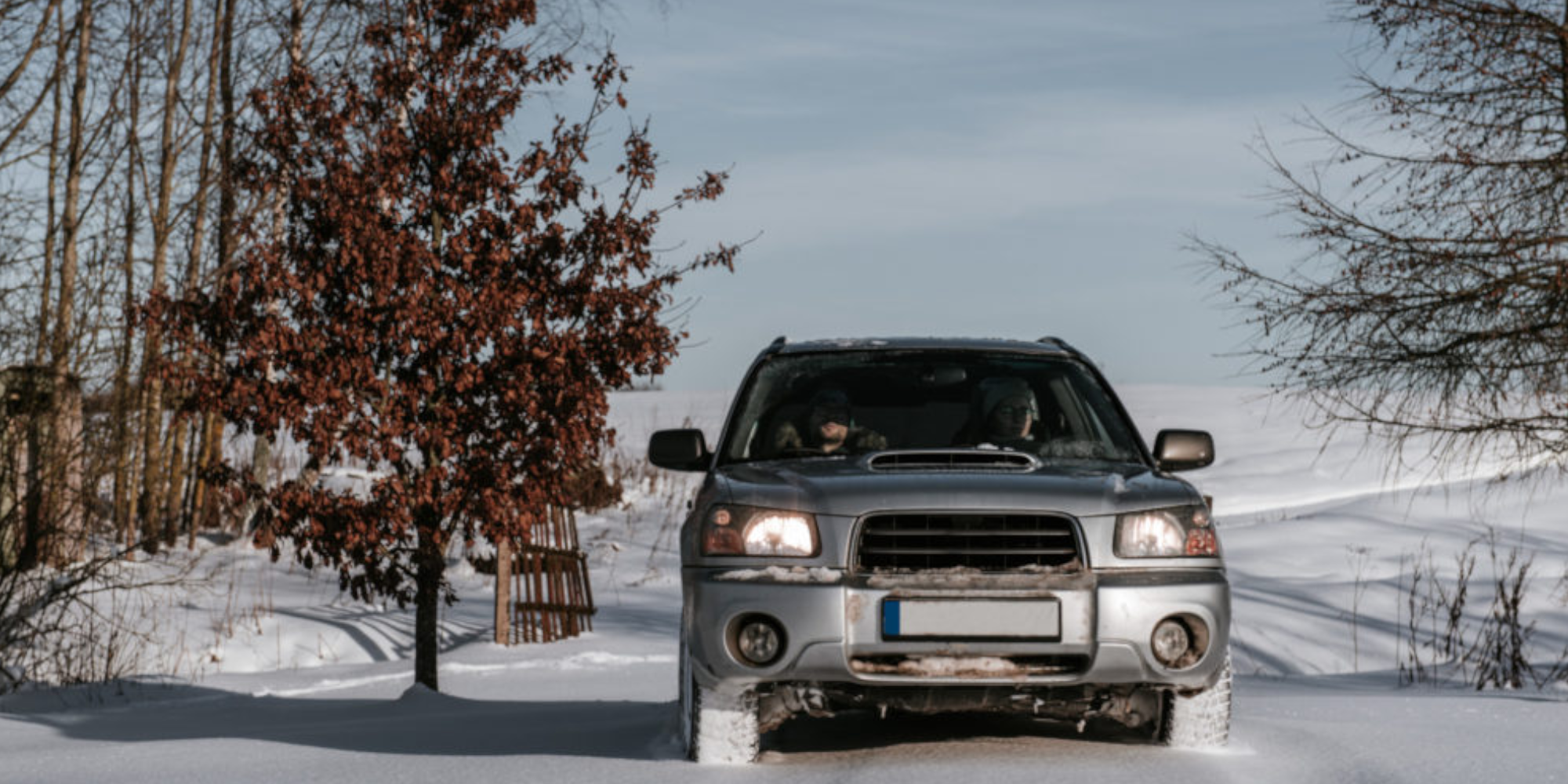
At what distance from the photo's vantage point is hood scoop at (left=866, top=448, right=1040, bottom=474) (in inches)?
238

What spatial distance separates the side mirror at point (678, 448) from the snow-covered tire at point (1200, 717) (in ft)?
7.11

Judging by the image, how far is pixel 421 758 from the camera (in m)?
6.43

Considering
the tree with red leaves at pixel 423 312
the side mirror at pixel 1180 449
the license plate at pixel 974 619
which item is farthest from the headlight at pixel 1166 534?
the tree with red leaves at pixel 423 312

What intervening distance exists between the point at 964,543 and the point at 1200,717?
1232 mm

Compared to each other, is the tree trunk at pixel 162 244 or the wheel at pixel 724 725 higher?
the tree trunk at pixel 162 244

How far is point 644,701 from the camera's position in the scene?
9.93 meters

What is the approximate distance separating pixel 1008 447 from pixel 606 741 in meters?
2.03

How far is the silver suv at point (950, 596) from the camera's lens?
5.54 meters

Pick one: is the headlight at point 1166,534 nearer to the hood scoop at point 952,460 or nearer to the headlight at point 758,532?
the hood scoop at point 952,460

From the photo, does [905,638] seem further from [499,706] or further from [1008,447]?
[499,706]

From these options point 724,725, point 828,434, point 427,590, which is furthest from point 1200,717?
point 427,590

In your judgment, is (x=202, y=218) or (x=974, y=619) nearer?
(x=974, y=619)

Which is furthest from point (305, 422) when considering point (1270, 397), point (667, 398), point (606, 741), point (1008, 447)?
point (667, 398)

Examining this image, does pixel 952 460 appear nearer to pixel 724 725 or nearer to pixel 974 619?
pixel 974 619
